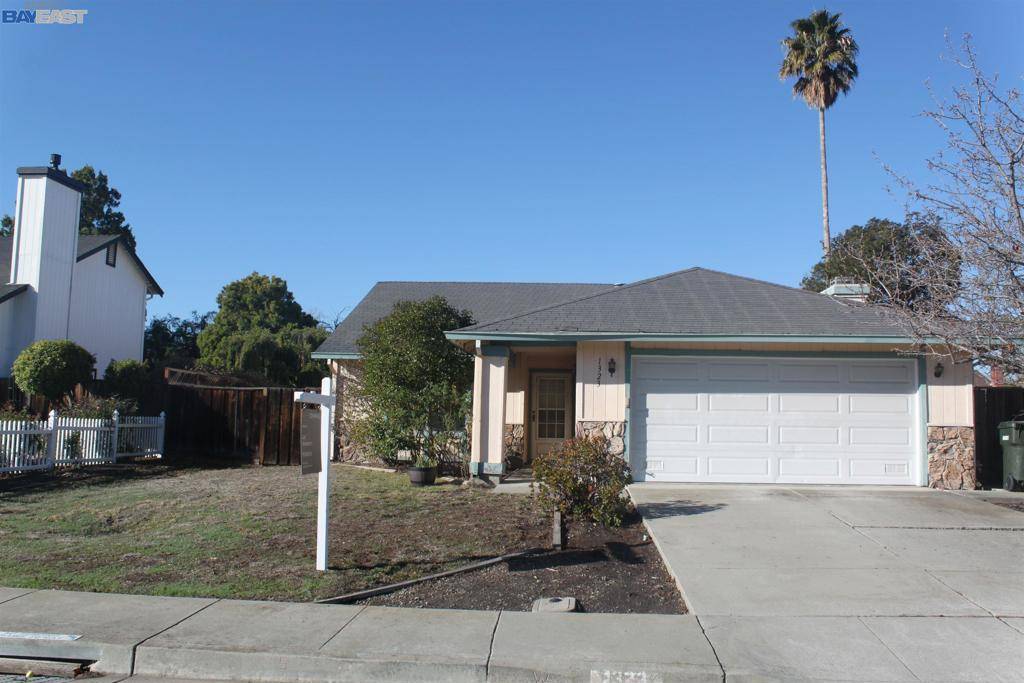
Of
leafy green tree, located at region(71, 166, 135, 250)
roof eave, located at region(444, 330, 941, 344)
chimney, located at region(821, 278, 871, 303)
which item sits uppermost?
leafy green tree, located at region(71, 166, 135, 250)

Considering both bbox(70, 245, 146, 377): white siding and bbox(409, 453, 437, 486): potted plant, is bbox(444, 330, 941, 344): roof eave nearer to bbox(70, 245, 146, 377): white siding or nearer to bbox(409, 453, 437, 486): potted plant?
bbox(409, 453, 437, 486): potted plant

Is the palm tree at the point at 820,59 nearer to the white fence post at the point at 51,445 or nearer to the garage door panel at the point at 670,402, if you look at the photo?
the garage door panel at the point at 670,402

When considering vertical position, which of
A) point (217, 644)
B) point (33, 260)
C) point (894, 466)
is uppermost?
point (33, 260)

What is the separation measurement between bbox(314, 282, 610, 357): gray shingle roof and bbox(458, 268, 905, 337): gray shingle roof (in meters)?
5.62

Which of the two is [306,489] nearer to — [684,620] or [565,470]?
[565,470]

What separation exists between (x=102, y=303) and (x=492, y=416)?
16613 millimetres

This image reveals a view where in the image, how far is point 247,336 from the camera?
108 ft

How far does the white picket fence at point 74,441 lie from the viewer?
14023mm

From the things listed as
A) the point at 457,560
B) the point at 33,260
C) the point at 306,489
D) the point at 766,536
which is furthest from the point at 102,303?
the point at 766,536

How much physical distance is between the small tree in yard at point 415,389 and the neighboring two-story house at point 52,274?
1127cm

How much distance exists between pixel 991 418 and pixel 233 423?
15.6 m

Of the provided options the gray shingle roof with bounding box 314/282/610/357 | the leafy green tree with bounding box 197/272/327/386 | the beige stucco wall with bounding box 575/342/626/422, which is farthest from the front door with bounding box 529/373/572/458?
the leafy green tree with bounding box 197/272/327/386

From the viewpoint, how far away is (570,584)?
7.65 metres

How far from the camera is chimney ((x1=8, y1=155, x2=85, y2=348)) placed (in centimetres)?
2014
